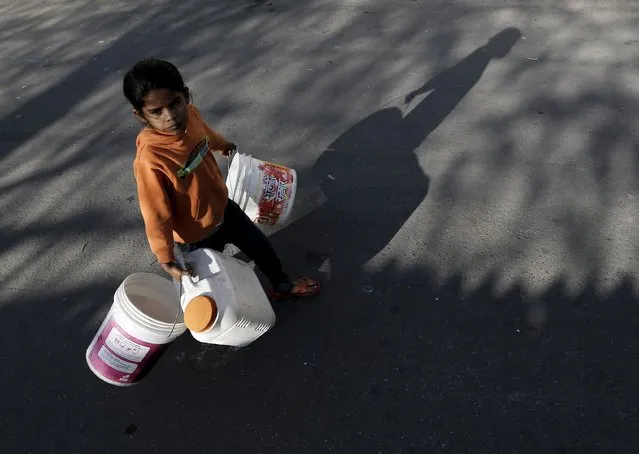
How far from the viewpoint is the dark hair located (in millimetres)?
2014

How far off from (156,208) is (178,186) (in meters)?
0.13

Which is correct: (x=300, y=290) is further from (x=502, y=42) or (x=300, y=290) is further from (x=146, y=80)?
(x=502, y=42)

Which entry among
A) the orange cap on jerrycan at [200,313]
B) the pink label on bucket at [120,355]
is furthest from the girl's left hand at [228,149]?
the pink label on bucket at [120,355]

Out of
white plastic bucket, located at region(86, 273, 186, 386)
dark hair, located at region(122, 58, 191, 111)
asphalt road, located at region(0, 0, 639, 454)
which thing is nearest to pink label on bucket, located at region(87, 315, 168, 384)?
white plastic bucket, located at region(86, 273, 186, 386)

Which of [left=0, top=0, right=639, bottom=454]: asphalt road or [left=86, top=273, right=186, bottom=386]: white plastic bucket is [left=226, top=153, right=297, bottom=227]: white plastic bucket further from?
[left=86, top=273, right=186, bottom=386]: white plastic bucket

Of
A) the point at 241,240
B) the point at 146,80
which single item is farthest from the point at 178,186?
the point at 241,240

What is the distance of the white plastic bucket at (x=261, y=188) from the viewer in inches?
122

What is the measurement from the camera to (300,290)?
9.83ft

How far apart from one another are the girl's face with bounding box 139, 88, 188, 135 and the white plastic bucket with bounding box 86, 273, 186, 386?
0.83 meters

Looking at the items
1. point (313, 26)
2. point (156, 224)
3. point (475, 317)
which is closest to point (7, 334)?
point (156, 224)

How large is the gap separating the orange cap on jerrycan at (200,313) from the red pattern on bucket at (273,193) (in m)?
0.97

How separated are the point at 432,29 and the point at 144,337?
4073 millimetres

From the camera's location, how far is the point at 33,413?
8.85 feet

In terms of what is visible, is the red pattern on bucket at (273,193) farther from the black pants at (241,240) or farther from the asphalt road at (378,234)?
the black pants at (241,240)
